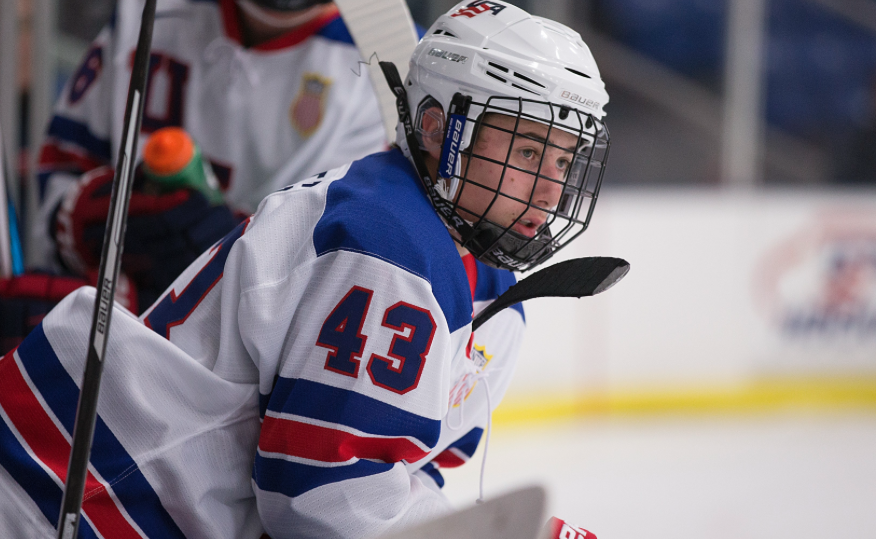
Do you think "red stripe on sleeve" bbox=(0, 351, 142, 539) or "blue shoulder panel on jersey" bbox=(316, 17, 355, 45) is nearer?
"red stripe on sleeve" bbox=(0, 351, 142, 539)

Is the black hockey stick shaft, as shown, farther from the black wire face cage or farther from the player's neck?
the player's neck

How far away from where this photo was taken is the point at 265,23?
1.54 m

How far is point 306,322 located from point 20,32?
5.95ft

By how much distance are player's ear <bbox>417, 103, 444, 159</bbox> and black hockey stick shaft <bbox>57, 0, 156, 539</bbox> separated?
1.27ft

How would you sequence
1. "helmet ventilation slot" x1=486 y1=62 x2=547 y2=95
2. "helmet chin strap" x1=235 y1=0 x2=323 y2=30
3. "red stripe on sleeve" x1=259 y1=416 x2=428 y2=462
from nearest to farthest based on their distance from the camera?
"red stripe on sleeve" x1=259 y1=416 x2=428 y2=462 → "helmet ventilation slot" x1=486 y1=62 x2=547 y2=95 → "helmet chin strap" x1=235 y1=0 x2=323 y2=30

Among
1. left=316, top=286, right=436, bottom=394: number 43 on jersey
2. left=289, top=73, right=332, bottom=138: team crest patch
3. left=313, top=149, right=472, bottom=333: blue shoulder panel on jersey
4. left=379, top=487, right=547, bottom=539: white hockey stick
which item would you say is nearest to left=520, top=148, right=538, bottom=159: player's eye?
left=313, top=149, right=472, bottom=333: blue shoulder panel on jersey

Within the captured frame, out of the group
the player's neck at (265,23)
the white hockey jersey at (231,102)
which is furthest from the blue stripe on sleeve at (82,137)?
the player's neck at (265,23)

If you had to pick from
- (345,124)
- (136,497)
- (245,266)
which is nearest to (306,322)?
(245,266)

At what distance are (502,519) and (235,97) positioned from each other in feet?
3.66

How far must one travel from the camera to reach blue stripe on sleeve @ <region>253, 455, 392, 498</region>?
819 millimetres

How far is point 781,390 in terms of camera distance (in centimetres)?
363

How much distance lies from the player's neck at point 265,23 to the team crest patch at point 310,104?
97 millimetres

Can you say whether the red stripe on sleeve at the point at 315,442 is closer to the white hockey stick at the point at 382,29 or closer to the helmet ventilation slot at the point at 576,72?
the helmet ventilation slot at the point at 576,72

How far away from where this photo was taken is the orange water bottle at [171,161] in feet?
4.02
